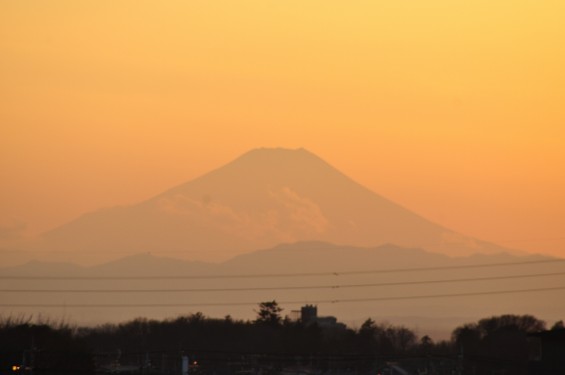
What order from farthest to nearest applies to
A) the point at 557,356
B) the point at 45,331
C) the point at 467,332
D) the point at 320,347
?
the point at 467,332, the point at 320,347, the point at 45,331, the point at 557,356

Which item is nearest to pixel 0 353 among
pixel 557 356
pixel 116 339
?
pixel 557 356

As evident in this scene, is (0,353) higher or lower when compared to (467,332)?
lower

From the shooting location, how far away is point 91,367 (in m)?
112

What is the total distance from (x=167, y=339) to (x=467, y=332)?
36.5m

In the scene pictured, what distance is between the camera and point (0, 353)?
108875 millimetres

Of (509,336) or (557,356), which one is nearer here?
(557,356)

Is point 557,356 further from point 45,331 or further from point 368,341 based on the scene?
point 368,341

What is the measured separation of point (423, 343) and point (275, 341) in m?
22.8

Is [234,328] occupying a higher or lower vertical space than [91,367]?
higher

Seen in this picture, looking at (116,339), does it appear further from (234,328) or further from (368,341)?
(368,341)

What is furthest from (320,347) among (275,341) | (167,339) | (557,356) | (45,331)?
(557,356)

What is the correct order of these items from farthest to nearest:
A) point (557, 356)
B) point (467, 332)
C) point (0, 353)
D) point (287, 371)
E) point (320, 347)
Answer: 1. point (467, 332)
2. point (320, 347)
3. point (287, 371)
4. point (0, 353)
5. point (557, 356)

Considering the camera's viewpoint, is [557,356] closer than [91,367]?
Yes

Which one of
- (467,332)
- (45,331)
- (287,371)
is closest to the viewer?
(45,331)
